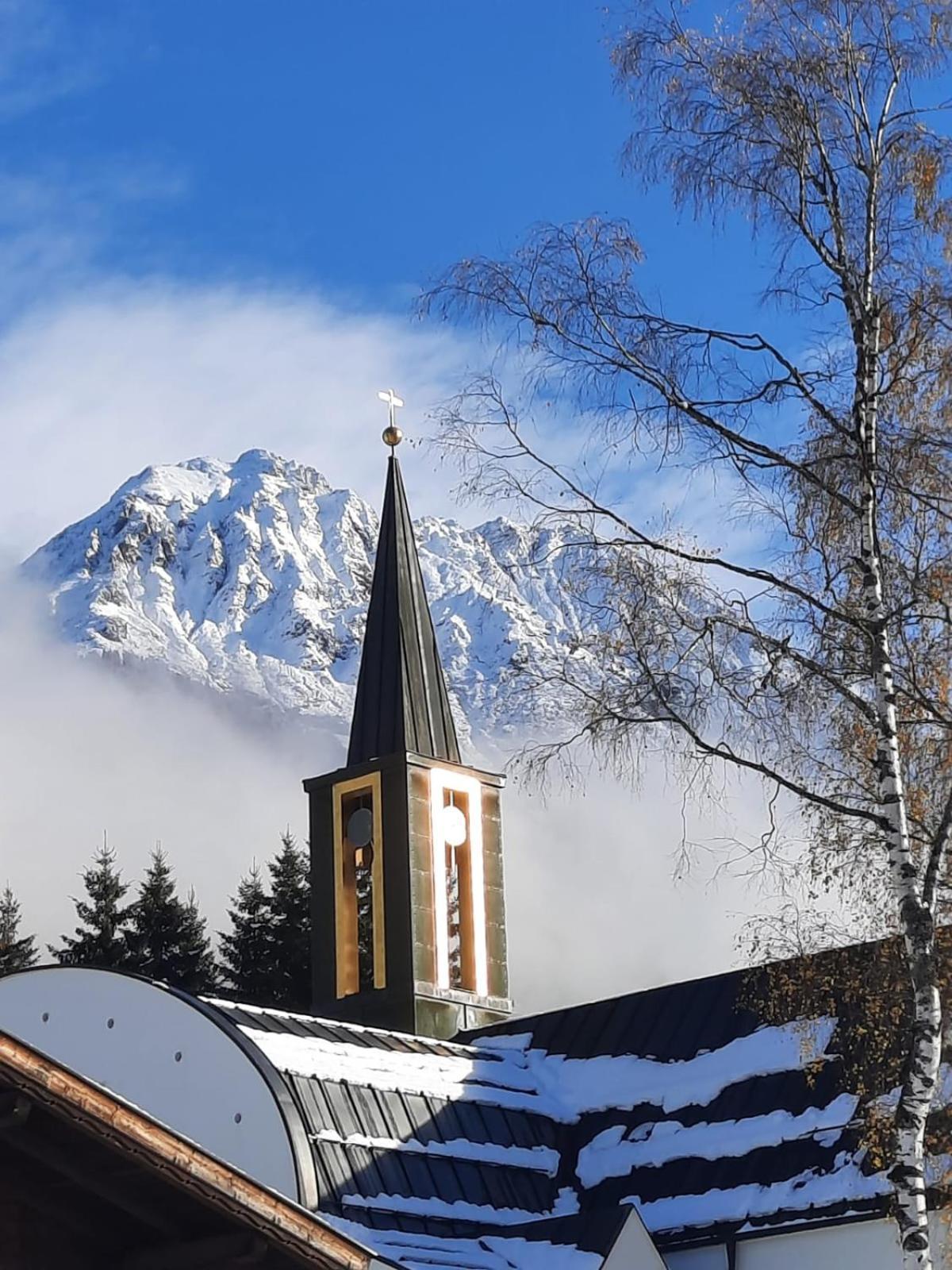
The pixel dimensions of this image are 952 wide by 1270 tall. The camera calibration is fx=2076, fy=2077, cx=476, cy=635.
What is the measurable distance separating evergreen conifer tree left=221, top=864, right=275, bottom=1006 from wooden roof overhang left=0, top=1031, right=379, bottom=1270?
37.2 m

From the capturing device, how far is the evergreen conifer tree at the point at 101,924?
4794cm

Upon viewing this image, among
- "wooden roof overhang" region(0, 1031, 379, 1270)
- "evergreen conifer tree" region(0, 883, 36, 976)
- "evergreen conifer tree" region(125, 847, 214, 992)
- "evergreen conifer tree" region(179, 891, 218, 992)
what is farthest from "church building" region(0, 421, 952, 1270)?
"evergreen conifer tree" region(125, 847, 214, 992)

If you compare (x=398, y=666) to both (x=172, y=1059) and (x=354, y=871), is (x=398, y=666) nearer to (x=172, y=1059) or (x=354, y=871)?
(x=354, y=871)

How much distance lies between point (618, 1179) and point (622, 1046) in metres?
1.98

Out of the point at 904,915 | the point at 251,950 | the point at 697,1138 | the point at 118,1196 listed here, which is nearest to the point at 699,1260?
the point at 697,1138

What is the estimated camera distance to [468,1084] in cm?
2048

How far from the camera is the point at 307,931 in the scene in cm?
4781

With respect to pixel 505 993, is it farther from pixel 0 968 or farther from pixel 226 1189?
Answer: pixel 0 968

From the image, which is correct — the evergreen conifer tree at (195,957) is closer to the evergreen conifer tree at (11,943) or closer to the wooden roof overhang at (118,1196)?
the evergreen conifer tree at (11,943)

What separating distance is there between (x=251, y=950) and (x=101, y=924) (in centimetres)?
368

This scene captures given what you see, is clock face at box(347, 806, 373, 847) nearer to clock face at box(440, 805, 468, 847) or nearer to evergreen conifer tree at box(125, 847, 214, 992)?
clock face at box(440, 805, 468, 847)

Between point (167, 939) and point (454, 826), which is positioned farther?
point (167, 939)

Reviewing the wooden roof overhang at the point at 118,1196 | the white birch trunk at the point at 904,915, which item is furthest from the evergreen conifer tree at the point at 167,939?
the wooden roof overhang at the point at 118,1196

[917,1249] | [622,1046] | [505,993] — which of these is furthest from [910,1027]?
[505,993]
